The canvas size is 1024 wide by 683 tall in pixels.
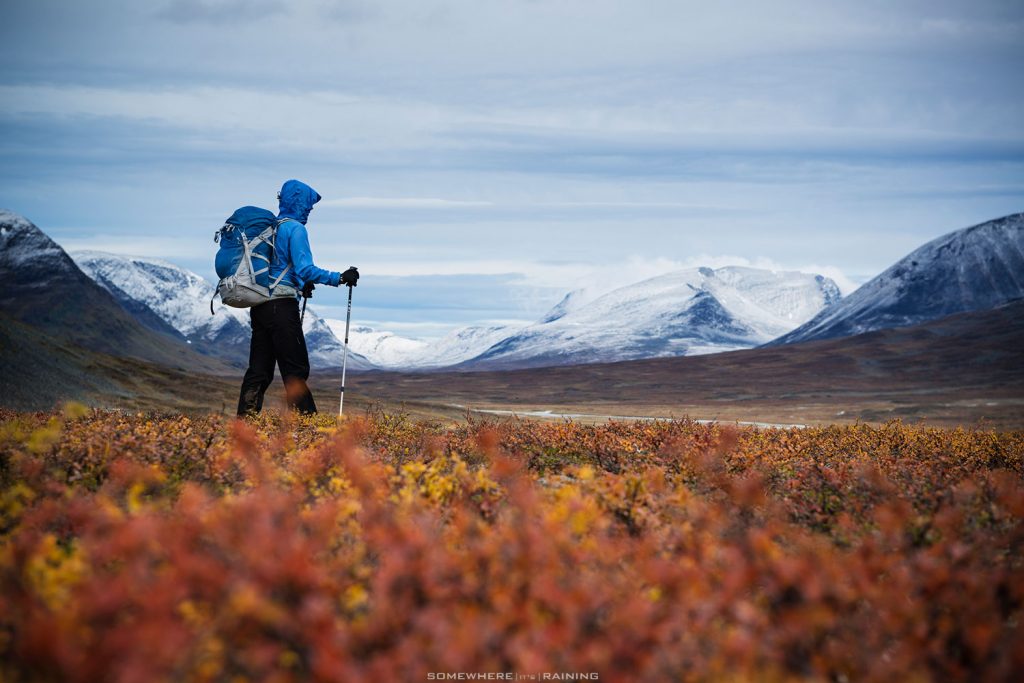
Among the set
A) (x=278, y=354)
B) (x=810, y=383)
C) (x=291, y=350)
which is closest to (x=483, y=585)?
(x=291, y=350)

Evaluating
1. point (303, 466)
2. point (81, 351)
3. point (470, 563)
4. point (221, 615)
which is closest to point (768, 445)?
point (303, 466)

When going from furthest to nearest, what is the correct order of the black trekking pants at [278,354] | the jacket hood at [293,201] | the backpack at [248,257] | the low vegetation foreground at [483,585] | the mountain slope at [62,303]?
the mountain slope at [62,303] < the jacket hood at [293,201] < the black trekking pants at [278,354] < the backpack at [248,257] < the low vegetation foreground at [483,585]

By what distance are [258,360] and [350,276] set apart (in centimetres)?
172

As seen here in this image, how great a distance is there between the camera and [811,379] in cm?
8625

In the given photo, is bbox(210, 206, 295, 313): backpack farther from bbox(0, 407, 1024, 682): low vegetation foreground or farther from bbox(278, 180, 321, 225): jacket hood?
bbox(0, 407, 1024, 682): low vegetation foreground

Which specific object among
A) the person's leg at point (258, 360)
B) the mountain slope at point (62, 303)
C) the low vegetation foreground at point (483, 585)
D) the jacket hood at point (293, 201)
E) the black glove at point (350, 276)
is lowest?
the low vegetation foreground at point (483, 585)

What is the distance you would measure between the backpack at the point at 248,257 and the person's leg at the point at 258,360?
19 cm

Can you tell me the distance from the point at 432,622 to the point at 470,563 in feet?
2.03

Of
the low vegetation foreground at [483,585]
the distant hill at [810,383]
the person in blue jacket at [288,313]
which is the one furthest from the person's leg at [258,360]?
the distant hill at [810,383]

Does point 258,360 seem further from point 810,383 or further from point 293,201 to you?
point 810,383

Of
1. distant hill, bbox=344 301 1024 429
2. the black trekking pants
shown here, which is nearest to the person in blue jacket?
the black trekking pants

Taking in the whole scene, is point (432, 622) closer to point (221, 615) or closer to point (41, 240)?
point (221, 615)

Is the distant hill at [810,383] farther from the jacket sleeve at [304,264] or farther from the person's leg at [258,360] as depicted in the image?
the jacket sleeve at [304,264]

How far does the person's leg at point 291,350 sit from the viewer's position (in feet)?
35.5
